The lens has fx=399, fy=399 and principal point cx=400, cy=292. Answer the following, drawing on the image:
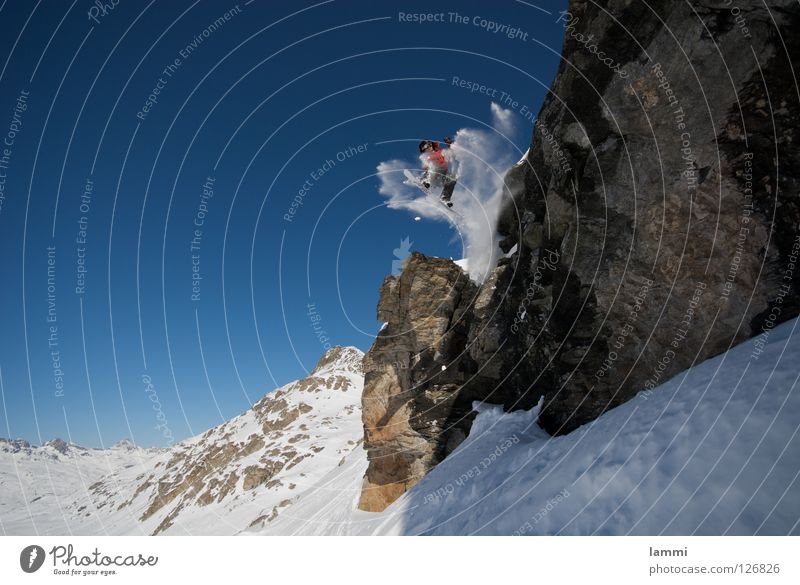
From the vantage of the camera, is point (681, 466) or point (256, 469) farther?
point (256, 469)

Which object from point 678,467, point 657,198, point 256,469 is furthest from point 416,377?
point 256,469

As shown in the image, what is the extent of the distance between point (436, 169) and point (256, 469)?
120m

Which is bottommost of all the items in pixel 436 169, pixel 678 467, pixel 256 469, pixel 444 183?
pixel 678 467

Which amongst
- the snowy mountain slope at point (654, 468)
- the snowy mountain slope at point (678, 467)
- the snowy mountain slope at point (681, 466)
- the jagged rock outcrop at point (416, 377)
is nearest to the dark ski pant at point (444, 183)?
the jagged rock outcrop at point (416, 377)

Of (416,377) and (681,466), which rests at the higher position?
(416,377)

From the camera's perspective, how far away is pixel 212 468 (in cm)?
14550

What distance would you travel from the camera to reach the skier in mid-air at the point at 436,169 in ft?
71.5

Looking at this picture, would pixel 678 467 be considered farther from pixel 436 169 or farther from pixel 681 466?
pixel 436 169

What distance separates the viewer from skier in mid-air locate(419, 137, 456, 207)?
71.5 ft

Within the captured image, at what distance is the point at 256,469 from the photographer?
117062 millimetres

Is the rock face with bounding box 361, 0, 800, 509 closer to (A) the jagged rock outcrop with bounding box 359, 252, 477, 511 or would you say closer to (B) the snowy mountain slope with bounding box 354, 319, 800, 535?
(B) the snowy mountain slope with bounding box 354, 319, 800, 535
